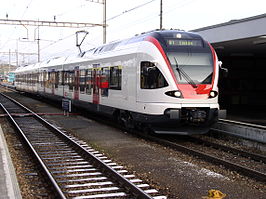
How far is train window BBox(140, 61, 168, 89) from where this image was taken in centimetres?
1010

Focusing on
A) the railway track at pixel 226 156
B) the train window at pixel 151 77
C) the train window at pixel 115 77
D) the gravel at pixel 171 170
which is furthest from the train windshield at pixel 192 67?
the train window at pixel 115 77

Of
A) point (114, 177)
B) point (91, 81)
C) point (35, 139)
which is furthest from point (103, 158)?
point (91, 81)

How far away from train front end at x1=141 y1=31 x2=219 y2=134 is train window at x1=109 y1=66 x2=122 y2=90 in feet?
7.13

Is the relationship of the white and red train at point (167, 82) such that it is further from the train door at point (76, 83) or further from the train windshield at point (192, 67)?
the train door at point (76, 83)

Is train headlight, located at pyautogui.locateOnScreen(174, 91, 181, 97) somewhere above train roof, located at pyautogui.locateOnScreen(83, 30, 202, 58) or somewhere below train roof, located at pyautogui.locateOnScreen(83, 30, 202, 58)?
below

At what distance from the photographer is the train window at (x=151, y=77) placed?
1010 cm

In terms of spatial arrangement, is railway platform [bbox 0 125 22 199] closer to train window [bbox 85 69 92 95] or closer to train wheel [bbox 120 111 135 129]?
train wheel [bbox 120 111 135 129]

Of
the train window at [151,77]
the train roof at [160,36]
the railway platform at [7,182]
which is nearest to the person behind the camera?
the railway platform at [7,182]

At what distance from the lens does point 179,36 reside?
10.8 metres

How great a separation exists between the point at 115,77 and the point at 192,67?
3491 millimetres

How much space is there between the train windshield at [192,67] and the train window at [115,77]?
→ 2.75 metres

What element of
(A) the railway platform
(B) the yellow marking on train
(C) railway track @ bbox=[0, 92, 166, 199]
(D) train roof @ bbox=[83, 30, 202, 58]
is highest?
(D) train roof @ bbox=[83, 30, 202, 58]

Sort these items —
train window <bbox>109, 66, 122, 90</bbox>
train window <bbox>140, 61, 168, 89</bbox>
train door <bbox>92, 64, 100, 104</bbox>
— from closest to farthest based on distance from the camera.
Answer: train window <bbox>140, 61, 168, 89</bbox>, train window <bbox>109, 66, 122, 90</bbox>, train door <bbox>92, 64, 100, 104</bbox>

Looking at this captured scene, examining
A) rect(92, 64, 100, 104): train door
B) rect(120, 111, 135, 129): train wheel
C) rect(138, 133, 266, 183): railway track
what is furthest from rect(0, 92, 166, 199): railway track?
rect(92, 64, 100, 104): train door
